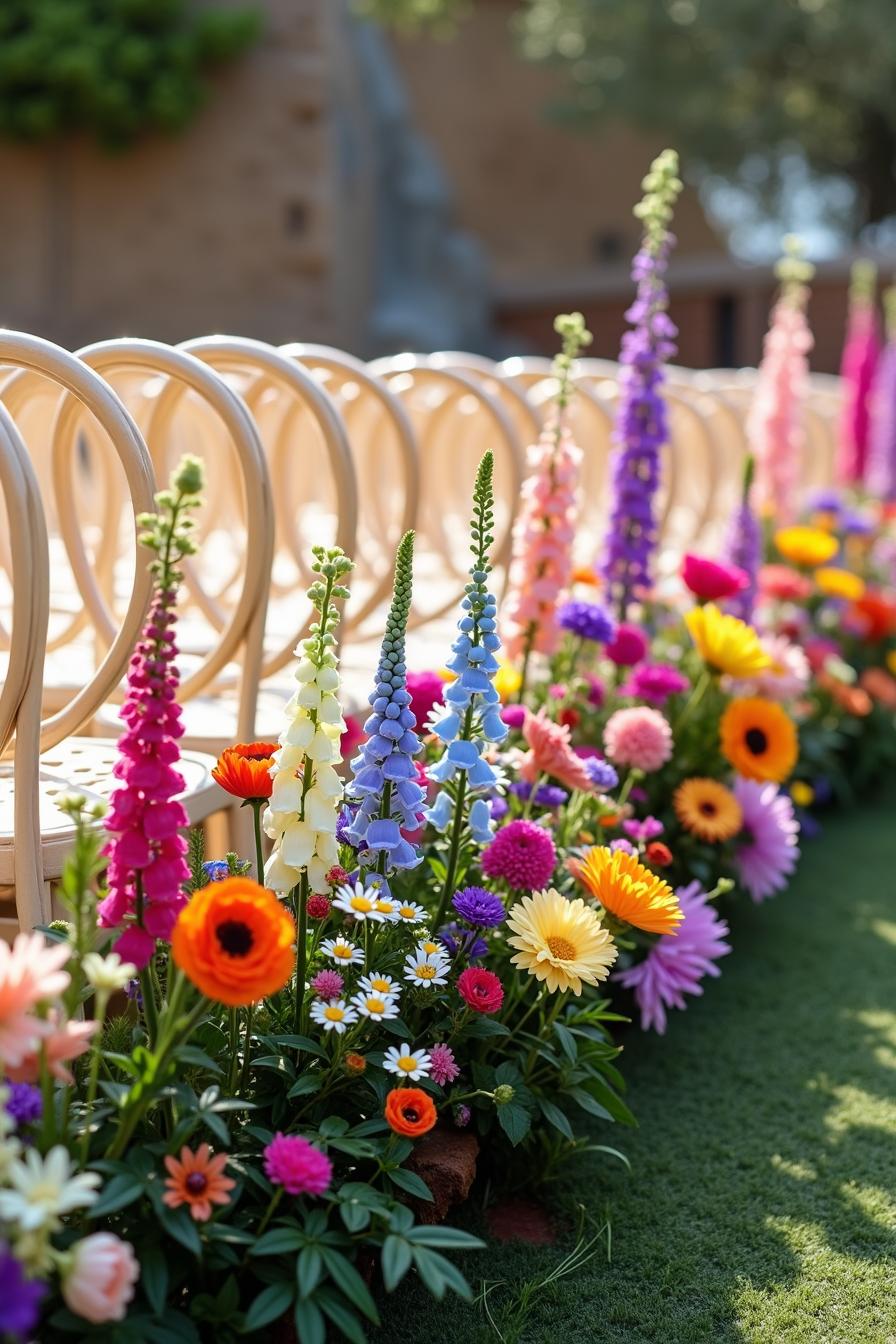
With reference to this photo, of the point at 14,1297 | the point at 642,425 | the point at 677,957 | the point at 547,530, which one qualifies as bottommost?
the point at 677,957

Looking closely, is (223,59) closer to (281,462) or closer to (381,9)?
(381,9)

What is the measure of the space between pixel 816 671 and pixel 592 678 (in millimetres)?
1355

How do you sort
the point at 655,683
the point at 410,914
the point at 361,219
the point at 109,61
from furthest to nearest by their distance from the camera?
the point at 361,219, the point at 109,61, the point at 655,683, the point at 410,914

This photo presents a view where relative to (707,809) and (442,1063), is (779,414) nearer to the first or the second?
(707,809)

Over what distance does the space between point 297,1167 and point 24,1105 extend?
25cm

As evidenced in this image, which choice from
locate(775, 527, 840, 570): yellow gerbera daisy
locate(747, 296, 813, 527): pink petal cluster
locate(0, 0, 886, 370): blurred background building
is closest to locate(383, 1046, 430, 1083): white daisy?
locate(775, 527, 840, 570): yellow gerbera daisy

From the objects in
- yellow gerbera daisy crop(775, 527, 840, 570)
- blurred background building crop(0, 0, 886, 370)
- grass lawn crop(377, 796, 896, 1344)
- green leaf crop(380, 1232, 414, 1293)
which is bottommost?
grass lawn crop(377, 796, 896, 1344)

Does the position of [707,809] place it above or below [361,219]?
below

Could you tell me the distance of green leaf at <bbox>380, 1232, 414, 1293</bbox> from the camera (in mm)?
1172

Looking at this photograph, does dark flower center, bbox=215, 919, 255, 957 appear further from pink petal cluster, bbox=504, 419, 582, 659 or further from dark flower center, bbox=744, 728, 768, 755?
dark flower center, bbox=744, 728, 768, 755

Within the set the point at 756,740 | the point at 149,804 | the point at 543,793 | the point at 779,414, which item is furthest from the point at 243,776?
the point at 779,414

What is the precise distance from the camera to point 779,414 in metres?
4.41

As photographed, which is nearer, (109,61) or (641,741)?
(641,741)

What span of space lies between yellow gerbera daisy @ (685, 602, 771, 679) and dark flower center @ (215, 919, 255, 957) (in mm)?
1396
